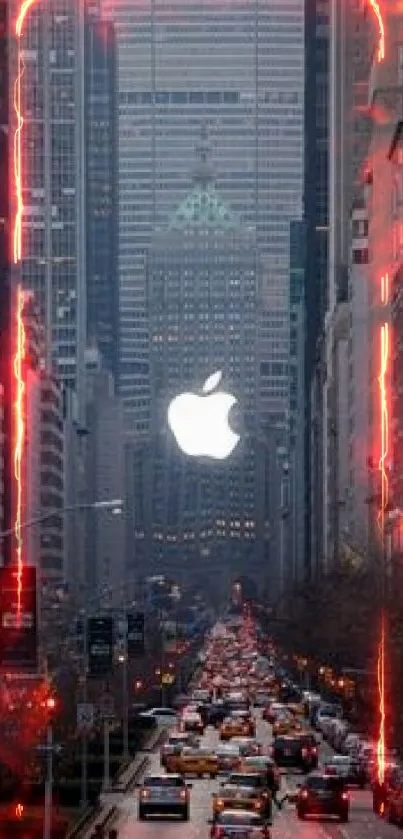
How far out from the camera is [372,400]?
18162 cm

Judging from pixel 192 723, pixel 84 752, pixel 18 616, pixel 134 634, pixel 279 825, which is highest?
pixel 18 616

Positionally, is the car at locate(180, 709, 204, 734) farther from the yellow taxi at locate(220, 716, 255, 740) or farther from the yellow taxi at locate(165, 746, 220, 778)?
the yellow taxi at locate(165, 746, 220, 778)

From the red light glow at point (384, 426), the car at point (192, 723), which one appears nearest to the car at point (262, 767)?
the car at point (192, 723)

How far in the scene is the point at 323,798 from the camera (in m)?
65.9

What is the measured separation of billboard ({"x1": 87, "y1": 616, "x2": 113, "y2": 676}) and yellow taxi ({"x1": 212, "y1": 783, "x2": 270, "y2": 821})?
18083 mm

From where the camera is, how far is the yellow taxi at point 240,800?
58688 millimetres

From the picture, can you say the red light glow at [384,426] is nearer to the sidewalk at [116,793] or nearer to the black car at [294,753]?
the sidewalk at [116,793]

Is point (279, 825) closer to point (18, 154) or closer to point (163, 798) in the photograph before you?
point (163, 798)

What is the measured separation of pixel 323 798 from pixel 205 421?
2585 centimetres

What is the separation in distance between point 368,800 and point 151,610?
10745 centimetres

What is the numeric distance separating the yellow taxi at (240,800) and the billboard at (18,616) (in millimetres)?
10633

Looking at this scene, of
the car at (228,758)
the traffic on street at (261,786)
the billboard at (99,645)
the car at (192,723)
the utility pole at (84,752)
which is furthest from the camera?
the car at (192,723)

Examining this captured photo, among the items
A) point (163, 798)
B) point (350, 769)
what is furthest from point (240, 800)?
point (350, 769)

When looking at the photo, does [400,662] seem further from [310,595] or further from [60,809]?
[310,595]
